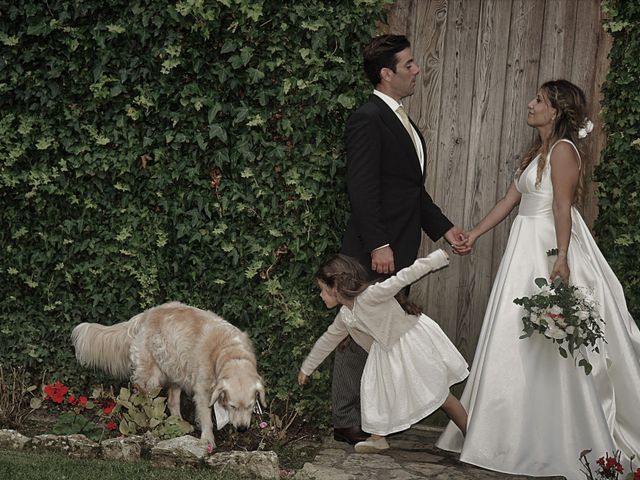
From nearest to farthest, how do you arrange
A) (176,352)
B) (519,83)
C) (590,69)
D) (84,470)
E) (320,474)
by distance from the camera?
(84,470) < (320,474) < (176,352) < (590,69) < (519,83)

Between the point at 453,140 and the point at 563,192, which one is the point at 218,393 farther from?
the point at 453,140

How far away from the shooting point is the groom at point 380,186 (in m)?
5.19

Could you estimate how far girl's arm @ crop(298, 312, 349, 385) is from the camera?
17.4 feet

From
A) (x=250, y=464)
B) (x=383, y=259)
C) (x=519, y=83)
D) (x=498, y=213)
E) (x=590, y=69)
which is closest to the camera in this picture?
(x=250, y=464)

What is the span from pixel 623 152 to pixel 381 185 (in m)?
1.58

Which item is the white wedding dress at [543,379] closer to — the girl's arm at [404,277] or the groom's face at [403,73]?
the girl's arm at [404,277]

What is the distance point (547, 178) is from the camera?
526cm

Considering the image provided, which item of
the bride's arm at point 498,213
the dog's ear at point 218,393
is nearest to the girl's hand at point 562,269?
the bride's arm at point 498,213

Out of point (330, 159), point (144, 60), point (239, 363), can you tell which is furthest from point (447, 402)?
point (144, 60)

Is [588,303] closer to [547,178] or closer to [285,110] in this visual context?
[547,178]

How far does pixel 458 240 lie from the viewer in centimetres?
564

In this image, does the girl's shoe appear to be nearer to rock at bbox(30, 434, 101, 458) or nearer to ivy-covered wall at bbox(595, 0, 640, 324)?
rock at bbox(30, 434, 101, 458)

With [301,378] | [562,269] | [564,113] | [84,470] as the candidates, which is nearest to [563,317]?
[562,269]

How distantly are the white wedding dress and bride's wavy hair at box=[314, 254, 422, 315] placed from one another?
852mm
